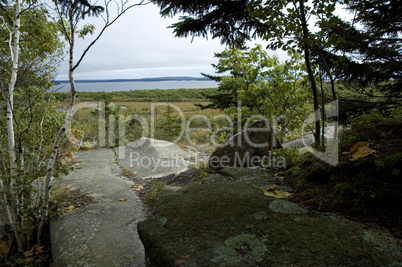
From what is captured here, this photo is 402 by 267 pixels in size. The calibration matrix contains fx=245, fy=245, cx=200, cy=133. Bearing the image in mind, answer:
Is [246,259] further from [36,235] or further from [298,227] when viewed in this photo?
[36,235]

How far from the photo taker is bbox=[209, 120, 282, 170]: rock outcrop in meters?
4.73

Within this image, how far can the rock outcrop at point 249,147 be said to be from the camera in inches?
186

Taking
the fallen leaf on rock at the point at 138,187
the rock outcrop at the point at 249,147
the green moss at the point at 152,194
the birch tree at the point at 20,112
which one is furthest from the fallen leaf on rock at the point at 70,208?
the rock outcrop at the point at 249,147

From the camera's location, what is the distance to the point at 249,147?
4848mm

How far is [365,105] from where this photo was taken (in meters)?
6.05

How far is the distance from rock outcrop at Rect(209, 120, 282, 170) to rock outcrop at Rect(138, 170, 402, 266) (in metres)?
2.63

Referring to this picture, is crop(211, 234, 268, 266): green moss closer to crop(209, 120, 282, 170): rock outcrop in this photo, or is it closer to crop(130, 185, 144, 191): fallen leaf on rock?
crop(209, 120, 282, 170): rock outcrop

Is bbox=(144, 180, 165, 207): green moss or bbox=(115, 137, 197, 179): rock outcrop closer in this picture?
bbox=(144, 180, 165, 207): green moss

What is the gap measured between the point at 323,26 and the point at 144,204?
3791mm

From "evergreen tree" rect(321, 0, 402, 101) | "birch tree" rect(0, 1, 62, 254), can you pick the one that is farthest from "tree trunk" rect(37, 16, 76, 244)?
"evergreen tree" rect(321, 0, 402, 101)

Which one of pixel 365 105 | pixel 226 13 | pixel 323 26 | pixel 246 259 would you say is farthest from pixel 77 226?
pixel 365 105

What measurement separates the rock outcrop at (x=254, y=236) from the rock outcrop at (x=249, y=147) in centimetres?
263

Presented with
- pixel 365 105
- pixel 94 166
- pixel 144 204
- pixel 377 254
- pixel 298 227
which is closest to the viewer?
pixel 377 254

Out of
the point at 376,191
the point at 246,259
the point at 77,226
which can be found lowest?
the point at 77,226
